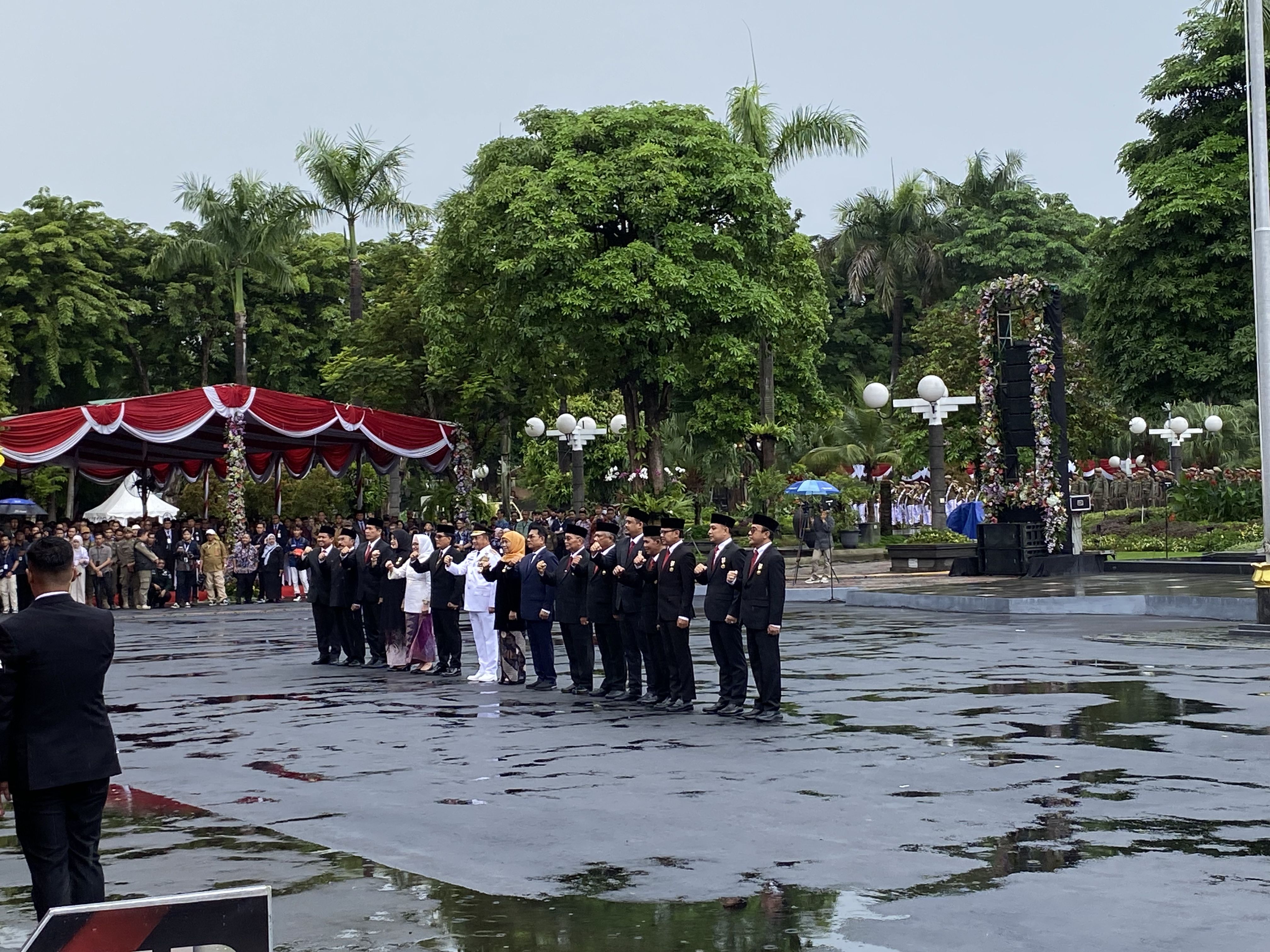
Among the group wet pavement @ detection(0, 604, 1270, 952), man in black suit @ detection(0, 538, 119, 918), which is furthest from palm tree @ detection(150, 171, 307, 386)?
man in black suit @ detection(0, 538, 119, 918)

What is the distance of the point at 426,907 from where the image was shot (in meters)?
7.57

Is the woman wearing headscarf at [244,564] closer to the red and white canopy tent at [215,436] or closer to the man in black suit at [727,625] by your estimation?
the red and white canopy tent at [215,436]

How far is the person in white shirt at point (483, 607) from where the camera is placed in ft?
60.7

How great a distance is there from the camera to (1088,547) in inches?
1553

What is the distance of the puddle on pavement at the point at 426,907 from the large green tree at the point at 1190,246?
39611mm

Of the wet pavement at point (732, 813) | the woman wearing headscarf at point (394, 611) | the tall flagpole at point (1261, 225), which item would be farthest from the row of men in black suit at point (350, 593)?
the tall flagpole at point (1261, 225)

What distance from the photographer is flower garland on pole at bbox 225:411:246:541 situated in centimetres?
3984

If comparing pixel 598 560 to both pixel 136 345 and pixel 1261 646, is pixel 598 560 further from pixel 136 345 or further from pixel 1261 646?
pixel 136 345

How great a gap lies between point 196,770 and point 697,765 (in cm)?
392

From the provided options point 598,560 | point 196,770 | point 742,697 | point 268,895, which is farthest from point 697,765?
point 268,895

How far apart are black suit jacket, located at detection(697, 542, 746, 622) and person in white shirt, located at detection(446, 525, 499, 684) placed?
4.33m

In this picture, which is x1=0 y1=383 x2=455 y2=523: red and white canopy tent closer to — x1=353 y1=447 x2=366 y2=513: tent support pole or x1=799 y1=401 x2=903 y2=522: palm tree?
x1=353 y1=447 x2=366 y2=513: tent support pole

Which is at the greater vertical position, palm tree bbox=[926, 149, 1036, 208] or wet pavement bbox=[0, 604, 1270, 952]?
palm tree bbox=[926, 149, 1036, 208]

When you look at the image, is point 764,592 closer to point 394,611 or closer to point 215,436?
point 394,611
